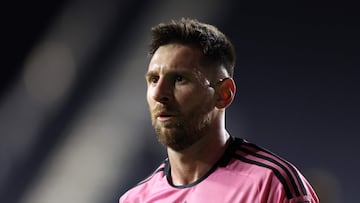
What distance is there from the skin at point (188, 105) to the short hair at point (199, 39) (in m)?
0.01

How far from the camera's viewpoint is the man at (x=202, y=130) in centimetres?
77

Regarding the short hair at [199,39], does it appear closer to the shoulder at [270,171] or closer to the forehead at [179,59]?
the forehead at [179,59]

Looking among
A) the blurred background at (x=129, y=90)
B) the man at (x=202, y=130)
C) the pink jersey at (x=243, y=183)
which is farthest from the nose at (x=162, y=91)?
the blurred background at (x=129, y=90)

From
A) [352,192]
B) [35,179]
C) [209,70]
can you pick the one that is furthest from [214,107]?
[35,179]

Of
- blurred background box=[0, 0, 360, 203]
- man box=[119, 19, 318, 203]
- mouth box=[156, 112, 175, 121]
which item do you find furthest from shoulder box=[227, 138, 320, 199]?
blurred background box=[0, 0, 360, 203]

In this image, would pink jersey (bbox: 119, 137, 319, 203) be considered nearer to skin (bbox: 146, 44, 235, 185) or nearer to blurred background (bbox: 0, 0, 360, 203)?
skin (bbox: 146, 44, 235, 185)

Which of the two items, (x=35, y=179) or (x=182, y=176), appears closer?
(x=182, y=176)

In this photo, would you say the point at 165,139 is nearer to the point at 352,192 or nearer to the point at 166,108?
the point at 166,108

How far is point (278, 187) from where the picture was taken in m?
0.74

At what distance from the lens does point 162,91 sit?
2.58 feet

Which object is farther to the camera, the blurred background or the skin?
the blurred background

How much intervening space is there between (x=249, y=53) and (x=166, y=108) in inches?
32.8

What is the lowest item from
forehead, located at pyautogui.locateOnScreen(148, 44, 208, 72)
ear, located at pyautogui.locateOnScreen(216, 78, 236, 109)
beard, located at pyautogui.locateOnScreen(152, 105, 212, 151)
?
beard, located at pyautogui.locateOnScreen(152, 105, 212, 151)

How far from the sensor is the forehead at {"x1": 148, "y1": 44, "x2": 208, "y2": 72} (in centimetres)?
80
